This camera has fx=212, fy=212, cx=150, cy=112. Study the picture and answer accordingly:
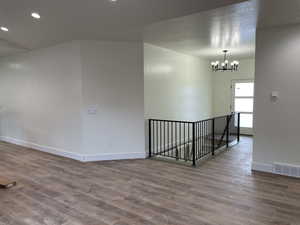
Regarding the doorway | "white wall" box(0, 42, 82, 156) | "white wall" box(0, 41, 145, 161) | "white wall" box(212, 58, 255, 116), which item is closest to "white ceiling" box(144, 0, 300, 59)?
"white wall" box(0, 41, 145, 161)

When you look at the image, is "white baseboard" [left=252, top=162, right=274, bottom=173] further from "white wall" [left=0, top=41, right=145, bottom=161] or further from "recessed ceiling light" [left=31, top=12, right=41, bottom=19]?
"recessed ceiling light" [left=31, top=12, right=41, bottom=19]

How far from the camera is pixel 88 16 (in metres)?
3.35

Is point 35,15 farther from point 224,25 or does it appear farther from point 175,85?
point 175,85

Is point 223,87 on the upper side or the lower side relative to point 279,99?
upper

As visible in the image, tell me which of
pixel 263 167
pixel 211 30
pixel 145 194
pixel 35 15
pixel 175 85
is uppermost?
pixel 35 15

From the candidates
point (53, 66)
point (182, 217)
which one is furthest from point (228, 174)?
point (53, 66)

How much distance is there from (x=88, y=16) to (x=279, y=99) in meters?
3.54

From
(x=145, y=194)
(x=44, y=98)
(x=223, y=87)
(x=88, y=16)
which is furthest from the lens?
(x=223, y=87)

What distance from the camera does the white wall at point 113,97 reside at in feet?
15.0

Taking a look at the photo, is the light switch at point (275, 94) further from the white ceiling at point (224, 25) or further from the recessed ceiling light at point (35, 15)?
the recessed ceiling light at point (35, 15)

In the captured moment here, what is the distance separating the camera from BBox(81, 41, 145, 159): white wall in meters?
4.56

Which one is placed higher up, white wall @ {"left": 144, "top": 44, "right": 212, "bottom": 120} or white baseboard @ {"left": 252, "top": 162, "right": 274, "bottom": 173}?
white wall @ {"left": 144, "top": 44, "right": 212, "bottom": 120}

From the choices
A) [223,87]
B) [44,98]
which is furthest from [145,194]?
[223,87]

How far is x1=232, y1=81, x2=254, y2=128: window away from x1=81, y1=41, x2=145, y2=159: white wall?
4.51m
